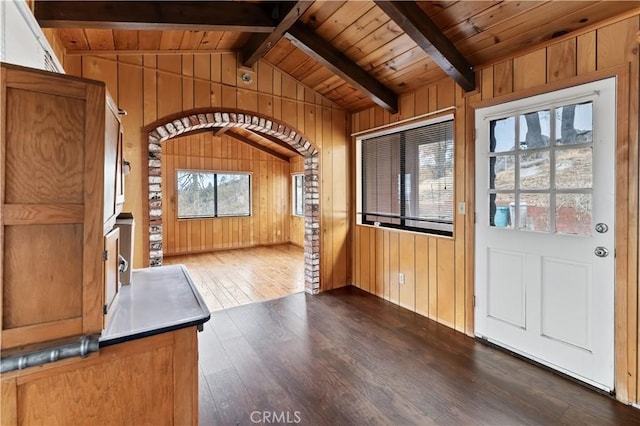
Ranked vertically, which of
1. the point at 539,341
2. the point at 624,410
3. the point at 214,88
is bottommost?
the point at 624,410

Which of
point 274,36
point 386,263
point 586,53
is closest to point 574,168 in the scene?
point 586,53

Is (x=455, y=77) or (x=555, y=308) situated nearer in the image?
(x=555, y=308)

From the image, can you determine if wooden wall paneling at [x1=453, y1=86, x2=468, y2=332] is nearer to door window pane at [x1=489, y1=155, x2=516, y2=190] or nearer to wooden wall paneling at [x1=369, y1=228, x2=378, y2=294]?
door window pane at [x1=489, y1=155, x2=516, y2=190]

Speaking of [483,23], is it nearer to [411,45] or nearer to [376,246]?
[411,45]

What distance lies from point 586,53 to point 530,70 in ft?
1.10

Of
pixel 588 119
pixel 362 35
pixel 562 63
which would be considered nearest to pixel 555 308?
pixel 588 119

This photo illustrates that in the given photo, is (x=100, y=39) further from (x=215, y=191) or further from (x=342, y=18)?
(x=215, y=191)

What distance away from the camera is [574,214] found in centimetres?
210

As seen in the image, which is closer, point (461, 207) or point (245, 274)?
point (461, 207)

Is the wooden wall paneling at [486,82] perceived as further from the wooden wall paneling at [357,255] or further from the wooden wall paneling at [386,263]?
the wooden wall paneling at [357,255]

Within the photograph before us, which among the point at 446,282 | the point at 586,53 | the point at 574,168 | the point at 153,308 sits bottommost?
the point at 446,282

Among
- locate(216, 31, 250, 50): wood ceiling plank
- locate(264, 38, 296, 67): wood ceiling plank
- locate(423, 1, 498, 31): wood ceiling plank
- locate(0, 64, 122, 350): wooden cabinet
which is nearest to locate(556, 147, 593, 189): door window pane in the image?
locate(423, 1, 498, 31): wood ceiling plank

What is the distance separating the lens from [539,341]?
2.31m

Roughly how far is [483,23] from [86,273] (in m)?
2.78
